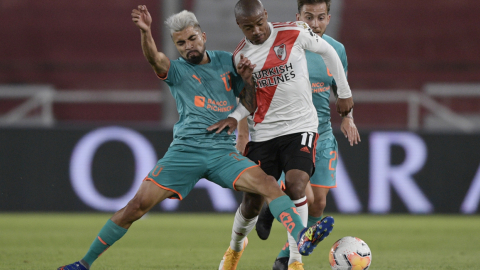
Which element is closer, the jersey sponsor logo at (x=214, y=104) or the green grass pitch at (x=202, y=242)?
the jersey sponsor logo at (x=214, y=104)

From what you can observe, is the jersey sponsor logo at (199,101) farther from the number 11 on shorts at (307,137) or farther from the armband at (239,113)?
the number 11 on shorts at (307,137)

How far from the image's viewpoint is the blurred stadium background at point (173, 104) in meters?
9.44

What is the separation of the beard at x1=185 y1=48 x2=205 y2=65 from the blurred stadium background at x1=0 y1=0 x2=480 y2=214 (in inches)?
191

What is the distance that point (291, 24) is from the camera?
4977 mm

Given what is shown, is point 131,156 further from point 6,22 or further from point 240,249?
point 6,22

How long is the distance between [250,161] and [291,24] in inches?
43.2

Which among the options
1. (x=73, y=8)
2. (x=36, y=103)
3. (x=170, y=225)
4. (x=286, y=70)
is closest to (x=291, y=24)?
(x=286, y=70)

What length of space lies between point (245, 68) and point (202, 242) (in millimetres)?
2815

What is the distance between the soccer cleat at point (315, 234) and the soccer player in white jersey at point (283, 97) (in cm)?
90

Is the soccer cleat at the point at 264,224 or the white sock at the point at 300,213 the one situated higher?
the white sock at the point at 300,213

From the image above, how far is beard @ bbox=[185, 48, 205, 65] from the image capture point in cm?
463

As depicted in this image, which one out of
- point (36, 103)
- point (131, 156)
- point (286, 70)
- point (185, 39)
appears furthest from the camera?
point (36, 103)

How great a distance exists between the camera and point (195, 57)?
466 centimetres

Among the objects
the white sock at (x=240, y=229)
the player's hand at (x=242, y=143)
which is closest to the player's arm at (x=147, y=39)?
the player's hand at (x=242, y=143)
